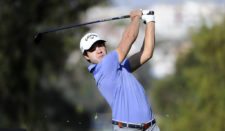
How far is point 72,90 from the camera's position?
26.6 meters

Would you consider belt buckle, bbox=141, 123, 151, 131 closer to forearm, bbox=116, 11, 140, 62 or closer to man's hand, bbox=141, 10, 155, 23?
forearm, bbox=116, 11, 140, 62

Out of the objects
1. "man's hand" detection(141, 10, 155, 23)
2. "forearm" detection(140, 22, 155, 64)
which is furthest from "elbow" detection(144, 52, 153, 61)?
"man's hand" detection(141, 10, 155, 23)

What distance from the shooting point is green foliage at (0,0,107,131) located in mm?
21734

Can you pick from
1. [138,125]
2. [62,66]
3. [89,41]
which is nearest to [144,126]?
[138,125]

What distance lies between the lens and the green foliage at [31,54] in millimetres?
21734

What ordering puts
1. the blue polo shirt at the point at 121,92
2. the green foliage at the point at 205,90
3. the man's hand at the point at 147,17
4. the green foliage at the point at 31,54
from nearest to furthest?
the blue polo shirt at the point at 121,92 < the man's hand at the point at 147,17 < the green foliage at the point at 205,90 < the green foliage at the point at 31,54

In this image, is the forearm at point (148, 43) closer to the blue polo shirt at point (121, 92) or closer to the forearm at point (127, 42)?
the forearm at point (127, 42)

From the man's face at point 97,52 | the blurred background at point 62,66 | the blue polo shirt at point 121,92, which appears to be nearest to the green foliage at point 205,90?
the blurred background at point 62,66

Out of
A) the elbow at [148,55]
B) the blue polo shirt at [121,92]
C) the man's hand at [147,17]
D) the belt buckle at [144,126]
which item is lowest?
the belt buckle at [144,126]

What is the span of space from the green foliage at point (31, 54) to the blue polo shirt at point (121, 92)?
14.1m

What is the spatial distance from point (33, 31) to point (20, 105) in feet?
7.07

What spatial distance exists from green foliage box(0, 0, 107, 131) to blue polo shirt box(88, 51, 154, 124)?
1410 centimetres

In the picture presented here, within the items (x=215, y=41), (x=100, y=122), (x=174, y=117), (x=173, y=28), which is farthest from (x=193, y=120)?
(x=173, y=28)

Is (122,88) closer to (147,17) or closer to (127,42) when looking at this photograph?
(127,42)
